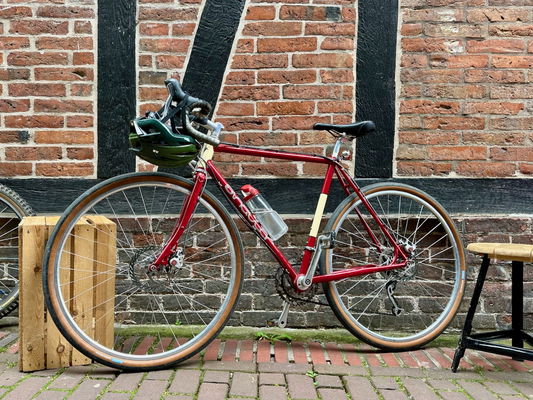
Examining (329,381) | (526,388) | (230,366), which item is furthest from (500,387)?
(230,366)

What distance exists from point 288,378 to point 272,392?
0.57 ft

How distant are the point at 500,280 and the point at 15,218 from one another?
10.5ft

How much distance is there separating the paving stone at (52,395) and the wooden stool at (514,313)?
6.29 ft

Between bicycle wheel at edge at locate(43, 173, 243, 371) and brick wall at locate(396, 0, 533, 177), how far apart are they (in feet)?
4.48

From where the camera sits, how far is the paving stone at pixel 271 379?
2236 millimetres

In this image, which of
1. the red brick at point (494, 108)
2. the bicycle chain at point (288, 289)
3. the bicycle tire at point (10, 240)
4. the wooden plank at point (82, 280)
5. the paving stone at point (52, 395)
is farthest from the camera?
the red brick at point (494, 108)

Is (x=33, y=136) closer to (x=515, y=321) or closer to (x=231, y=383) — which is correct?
(x=231, y=383)

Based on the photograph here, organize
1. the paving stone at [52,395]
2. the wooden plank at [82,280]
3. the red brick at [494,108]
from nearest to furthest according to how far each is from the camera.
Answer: the paving stone at [52,395] → the wooden plank at [82,280] → the red brick at [494,108]

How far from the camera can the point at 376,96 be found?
3041 millimetres

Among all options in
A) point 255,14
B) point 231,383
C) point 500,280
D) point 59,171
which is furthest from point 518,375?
point 59,171

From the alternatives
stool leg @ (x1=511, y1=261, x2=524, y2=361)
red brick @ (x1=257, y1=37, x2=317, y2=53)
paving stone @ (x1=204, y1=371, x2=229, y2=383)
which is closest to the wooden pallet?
paving stone @ (x1=204, y1=371, x2=229, y2=383)

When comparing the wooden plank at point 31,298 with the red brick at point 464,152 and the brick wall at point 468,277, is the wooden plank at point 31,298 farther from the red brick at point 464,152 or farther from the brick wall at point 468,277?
the red brick at point 464,152

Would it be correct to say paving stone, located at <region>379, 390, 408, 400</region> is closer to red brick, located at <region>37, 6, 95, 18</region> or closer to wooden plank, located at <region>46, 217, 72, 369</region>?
wooden plank, located at <region>46, 217, 72, 369</region>

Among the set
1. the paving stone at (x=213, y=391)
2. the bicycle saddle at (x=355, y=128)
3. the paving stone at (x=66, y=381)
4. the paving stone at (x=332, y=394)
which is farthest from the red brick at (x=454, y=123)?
the paving stone at (x=66, y=381)
